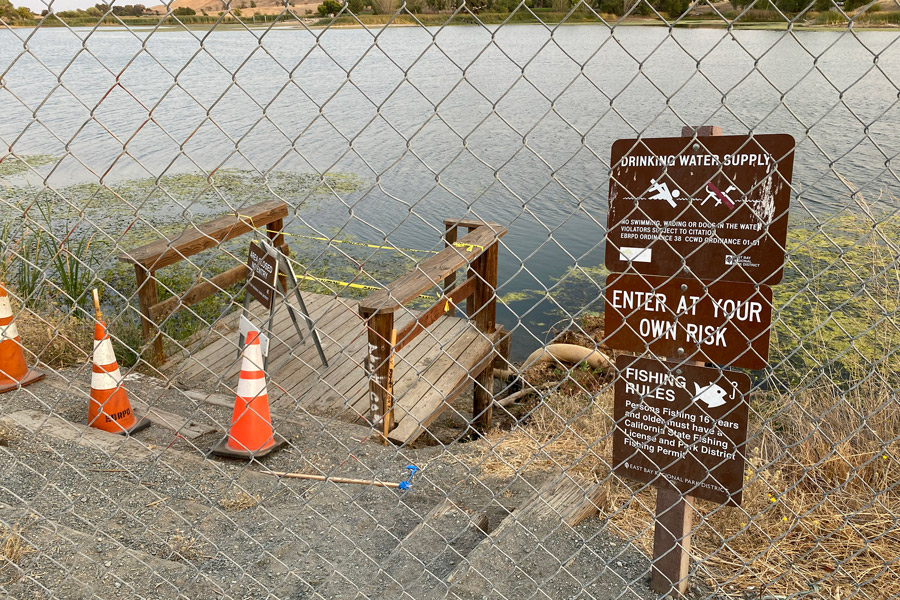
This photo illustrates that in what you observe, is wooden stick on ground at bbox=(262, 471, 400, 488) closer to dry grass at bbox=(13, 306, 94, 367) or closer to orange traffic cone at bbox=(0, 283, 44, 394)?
orange traffic cone at bbox=(0, 283, 44, 394)

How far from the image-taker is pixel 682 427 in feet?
6.94

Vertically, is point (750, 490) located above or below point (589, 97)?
above

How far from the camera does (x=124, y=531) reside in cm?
259

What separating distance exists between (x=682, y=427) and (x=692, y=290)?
44 centimetres

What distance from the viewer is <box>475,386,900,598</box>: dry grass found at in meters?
2.41

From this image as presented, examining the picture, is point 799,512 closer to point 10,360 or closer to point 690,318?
point 690,318

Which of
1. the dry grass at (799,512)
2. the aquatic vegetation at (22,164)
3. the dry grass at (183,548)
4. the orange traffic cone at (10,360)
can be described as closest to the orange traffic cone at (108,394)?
the orange traffic cone at (10,360)

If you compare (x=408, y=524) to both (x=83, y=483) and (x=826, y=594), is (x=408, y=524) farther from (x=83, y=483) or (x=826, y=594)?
(x=826, y=594)

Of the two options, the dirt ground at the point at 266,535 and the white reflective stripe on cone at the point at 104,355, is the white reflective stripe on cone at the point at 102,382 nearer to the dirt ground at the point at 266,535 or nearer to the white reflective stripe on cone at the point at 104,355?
the white reflective stripe on cone at the point at 104,355

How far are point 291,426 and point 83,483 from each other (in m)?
1.48

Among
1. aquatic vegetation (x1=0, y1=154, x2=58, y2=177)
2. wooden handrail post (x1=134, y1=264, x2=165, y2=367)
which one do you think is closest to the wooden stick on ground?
wooden handrail post (x1=134, y1=264, x2=165, y2=367)

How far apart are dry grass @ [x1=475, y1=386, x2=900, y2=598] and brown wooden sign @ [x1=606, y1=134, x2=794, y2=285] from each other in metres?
0.56

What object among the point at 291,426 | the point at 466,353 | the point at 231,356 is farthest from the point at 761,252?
the point at 231,356

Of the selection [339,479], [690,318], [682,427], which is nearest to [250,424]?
[339,479]
